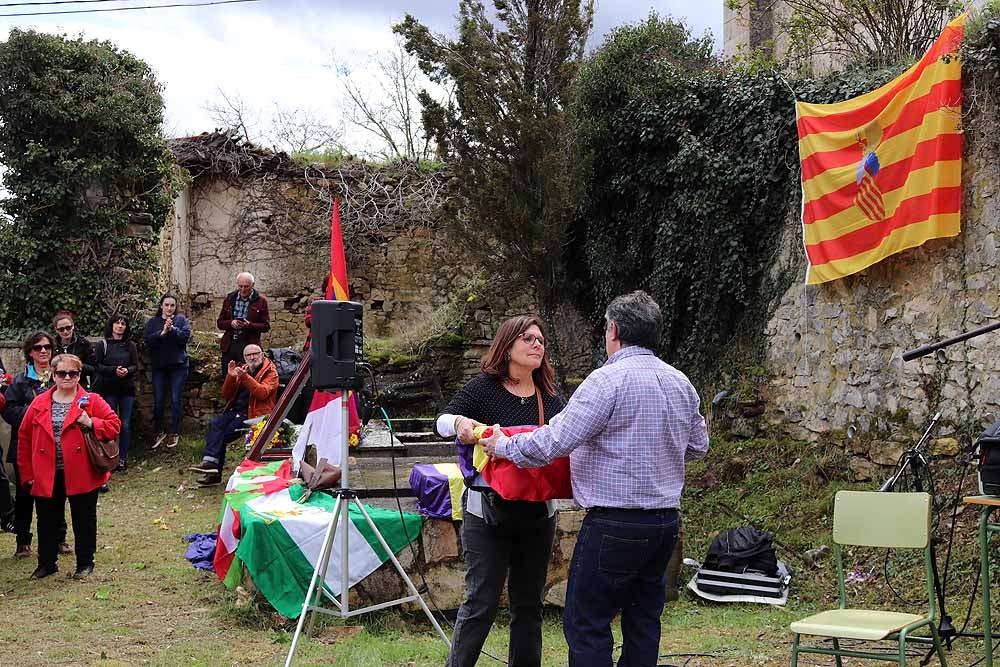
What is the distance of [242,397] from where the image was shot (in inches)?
361

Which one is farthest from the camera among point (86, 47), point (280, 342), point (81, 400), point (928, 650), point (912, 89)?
point (280, 342)

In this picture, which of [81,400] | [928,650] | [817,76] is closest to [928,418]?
[928,650]

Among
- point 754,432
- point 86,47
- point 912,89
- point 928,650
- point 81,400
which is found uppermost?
point 86,47

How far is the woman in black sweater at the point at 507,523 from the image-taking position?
3.63 m

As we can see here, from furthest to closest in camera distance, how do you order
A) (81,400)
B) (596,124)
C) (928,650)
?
(596,124)
(81,400)
(928,650)

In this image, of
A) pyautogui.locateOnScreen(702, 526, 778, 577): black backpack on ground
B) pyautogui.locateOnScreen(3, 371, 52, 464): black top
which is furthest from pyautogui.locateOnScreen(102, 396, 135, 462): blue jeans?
pyautogui.locateOnScreen(702, 526, 778, 577): black backpack on ground

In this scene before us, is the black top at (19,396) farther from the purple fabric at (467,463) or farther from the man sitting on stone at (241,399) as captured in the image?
the purple fabric at (467,463)

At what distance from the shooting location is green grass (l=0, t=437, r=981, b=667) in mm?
4793

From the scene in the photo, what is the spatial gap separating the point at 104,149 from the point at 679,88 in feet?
22.5

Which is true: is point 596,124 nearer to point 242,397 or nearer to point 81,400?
point 242,397

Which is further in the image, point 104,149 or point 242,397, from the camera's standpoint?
point 104,149

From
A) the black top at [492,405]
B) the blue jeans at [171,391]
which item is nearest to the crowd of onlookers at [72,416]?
the blue jeans at [171,391]

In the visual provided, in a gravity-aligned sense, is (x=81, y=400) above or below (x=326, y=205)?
below

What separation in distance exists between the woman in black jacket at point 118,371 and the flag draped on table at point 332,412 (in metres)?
3.76
